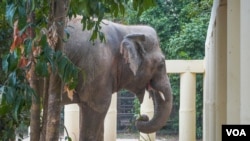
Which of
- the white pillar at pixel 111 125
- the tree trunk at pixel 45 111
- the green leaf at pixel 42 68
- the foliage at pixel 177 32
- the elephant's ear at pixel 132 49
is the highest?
the foliage at pixel 177 32

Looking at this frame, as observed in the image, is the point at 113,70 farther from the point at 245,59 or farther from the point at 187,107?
the point at 245,59

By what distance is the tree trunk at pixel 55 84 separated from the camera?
2.54 m

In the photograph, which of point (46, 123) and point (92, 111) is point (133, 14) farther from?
point (46, 123)

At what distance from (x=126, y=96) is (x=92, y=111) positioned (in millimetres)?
6319

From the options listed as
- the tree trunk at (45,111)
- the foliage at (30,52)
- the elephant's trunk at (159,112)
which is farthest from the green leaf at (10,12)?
the elephant's trunk at (159,112)

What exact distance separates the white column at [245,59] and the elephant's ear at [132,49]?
285cm

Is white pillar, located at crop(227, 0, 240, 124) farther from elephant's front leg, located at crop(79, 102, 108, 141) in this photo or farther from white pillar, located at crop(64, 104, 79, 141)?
white pillar, located at crop(64, 104, 79, 141)

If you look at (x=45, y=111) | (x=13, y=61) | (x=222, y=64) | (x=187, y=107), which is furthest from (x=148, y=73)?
(x=13, y=61)

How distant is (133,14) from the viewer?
1020 cm

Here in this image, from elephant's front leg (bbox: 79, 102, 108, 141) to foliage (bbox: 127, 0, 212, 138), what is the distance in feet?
15.4

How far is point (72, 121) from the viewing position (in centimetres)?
718

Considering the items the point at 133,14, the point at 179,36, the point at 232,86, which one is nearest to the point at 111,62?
the point at 232,86

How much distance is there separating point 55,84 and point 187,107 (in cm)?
512

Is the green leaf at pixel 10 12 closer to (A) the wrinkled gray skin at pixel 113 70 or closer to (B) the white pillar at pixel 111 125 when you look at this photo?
(A) the wrinkled gray skin at pixel 113 70
